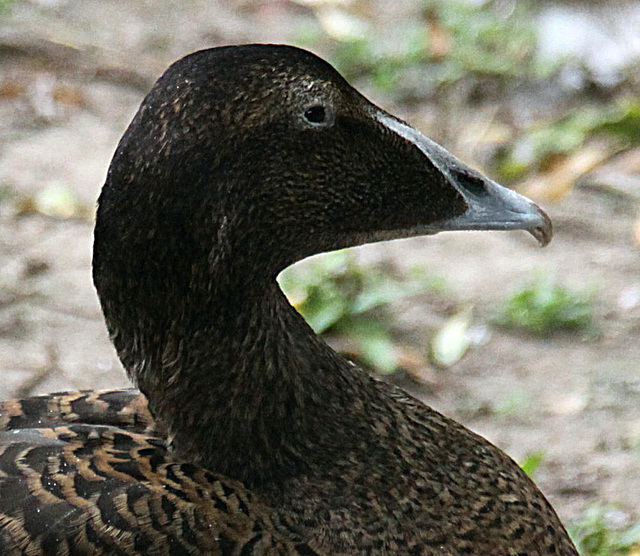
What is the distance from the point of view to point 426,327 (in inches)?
165

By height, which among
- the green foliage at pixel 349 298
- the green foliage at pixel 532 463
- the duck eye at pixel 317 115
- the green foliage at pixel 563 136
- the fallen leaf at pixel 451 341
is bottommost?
the green foliage at pixel 532 463

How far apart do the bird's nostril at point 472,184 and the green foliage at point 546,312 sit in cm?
175

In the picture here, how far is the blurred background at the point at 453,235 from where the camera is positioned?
377 centimetres

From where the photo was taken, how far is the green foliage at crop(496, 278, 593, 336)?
164 inches

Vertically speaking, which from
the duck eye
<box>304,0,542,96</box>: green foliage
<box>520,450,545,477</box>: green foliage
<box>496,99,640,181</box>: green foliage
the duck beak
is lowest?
<box>520,450,545,477</box>: green foliage

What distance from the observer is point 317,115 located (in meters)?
2.27

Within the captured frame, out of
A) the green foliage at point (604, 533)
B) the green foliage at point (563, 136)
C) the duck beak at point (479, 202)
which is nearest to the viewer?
the duck beak at point (479, 202)

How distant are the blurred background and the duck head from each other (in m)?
1.22

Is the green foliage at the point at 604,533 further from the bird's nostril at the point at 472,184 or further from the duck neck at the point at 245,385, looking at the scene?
the bird's nostril at the point at 472,184

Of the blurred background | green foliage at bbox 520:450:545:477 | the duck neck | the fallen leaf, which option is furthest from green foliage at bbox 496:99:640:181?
the duck neck

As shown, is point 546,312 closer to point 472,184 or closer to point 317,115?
point 472,184

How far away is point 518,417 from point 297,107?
1802mm

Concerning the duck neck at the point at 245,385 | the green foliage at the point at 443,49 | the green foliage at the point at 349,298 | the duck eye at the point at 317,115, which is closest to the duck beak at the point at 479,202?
the duck eye at the point at 317,115

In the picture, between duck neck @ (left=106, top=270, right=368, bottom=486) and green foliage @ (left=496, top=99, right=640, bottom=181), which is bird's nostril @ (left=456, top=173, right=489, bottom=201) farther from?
green foliage @ (left=496, top=99, right=640, bottom=181)
